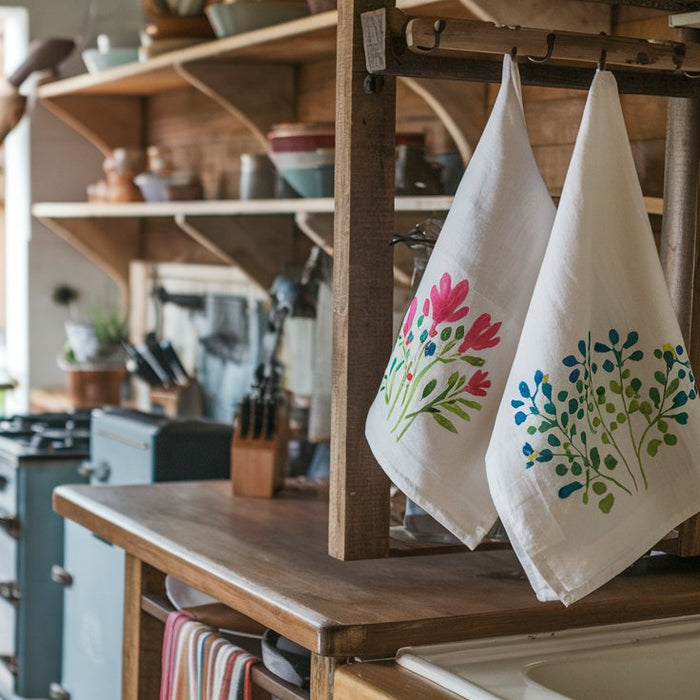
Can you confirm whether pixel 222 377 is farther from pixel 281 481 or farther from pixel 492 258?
pixel 492 258

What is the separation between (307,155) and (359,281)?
49.7 inches

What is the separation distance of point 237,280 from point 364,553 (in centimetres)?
224

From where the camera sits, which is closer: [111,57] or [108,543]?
[108,543]

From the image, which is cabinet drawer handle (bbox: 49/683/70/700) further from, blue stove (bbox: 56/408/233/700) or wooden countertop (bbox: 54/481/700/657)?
wooden countertop (bbox: 54/481/700/657)

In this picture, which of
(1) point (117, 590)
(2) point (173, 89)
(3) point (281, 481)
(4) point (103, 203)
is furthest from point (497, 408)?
(2) point (173, 89)

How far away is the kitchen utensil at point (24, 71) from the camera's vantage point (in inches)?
168

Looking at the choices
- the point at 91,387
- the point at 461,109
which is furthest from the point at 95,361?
the point at 461,109

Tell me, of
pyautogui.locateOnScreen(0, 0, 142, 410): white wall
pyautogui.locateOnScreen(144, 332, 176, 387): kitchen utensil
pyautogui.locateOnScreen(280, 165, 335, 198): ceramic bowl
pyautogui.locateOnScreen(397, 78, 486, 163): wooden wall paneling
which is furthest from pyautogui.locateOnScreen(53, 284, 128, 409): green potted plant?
pyautogui.locateOnScreen(397, 78, 486, 163): wooden wall paneling

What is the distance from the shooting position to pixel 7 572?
332 cm

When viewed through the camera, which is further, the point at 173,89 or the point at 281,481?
the point at 173,89

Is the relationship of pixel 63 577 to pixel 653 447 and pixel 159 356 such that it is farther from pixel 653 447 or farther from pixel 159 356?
pixel 653 447

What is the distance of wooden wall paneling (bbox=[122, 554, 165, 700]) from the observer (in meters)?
1.99

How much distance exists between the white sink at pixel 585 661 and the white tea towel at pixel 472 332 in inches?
5.2

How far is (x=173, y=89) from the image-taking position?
13.7ft
